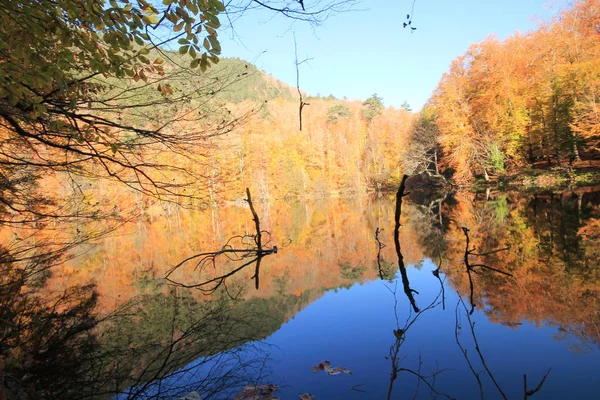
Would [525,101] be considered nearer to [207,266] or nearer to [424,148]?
[424,148]

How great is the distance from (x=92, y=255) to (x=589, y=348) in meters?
14.7

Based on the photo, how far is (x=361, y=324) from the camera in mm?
5512

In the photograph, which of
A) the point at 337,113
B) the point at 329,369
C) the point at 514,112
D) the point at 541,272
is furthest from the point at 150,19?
the point at 337,113

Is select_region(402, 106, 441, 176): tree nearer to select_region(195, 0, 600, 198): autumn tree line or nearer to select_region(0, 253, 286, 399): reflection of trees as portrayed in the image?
select_region(195, 0, 600, 198): autumn tree line

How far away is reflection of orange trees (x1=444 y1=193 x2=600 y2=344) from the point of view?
16.0 feet

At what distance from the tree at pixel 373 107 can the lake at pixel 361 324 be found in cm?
5541

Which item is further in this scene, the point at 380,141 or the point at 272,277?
the point at 380,141

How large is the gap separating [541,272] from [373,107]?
63221 mm

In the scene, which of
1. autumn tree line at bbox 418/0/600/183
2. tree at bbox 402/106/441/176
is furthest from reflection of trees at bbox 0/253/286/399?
tree at bbox 402/106/441/176

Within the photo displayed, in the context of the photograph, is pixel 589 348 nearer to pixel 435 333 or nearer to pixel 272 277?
pixel 435 333

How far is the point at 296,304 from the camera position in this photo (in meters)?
6.76

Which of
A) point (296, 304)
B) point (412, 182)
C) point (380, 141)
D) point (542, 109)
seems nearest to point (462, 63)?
point (542, 109)

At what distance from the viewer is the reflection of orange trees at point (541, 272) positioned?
487cm

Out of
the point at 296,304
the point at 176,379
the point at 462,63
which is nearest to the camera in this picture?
the point at 176,379
